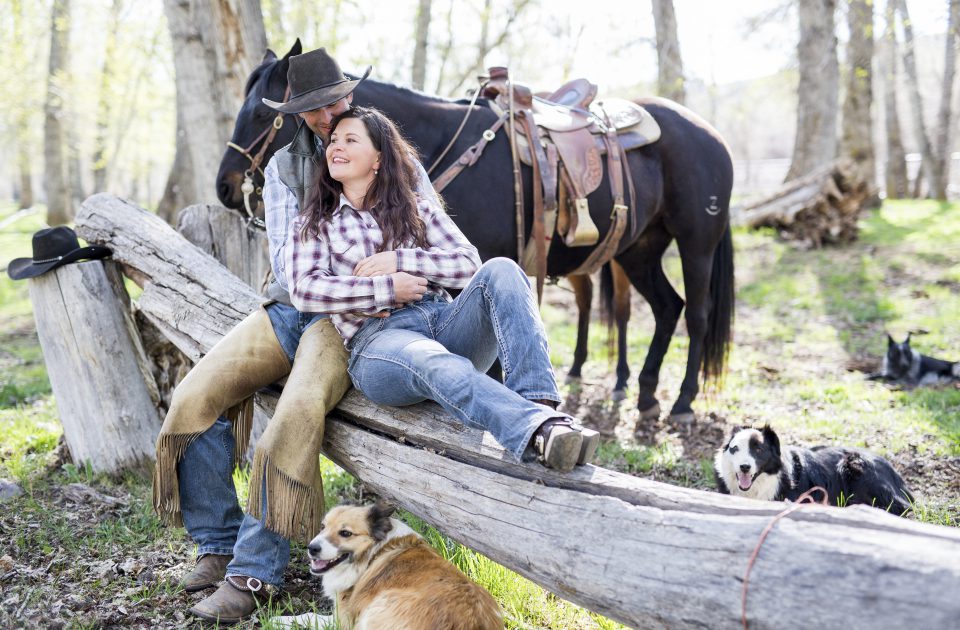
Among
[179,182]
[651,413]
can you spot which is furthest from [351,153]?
[179,182]

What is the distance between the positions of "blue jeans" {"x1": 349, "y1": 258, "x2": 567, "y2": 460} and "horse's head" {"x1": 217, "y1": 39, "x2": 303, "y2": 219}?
185cm

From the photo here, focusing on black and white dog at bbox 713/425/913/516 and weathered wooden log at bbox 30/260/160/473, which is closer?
black and white dog at bbox 713/425/913/516

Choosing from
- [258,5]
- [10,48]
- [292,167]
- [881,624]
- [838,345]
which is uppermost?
[10,48]

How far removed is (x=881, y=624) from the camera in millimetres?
1644

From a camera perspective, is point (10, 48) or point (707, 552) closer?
point (707, 552)

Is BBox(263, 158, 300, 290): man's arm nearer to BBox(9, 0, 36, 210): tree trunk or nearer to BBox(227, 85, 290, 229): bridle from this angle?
BBox(227, 85, 290, 229): bridle

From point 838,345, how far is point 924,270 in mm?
3814

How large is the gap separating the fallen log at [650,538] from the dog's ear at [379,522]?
8 cm

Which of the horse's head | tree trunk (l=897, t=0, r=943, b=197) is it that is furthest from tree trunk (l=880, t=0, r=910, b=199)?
the horse's head

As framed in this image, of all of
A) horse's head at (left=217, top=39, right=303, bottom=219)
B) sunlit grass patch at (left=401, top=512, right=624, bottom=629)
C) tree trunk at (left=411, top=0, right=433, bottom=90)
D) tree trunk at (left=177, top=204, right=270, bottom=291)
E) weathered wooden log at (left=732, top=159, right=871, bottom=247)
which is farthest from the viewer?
weathered wooden log at (left=732, top=159, right=871, bottom=247)

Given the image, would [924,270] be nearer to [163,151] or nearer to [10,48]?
[10,48]

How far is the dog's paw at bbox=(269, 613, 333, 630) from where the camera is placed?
280 centimetres

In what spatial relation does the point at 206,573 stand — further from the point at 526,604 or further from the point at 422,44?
the point at 422,44

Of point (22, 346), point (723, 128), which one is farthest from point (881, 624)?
point (723, 128)
